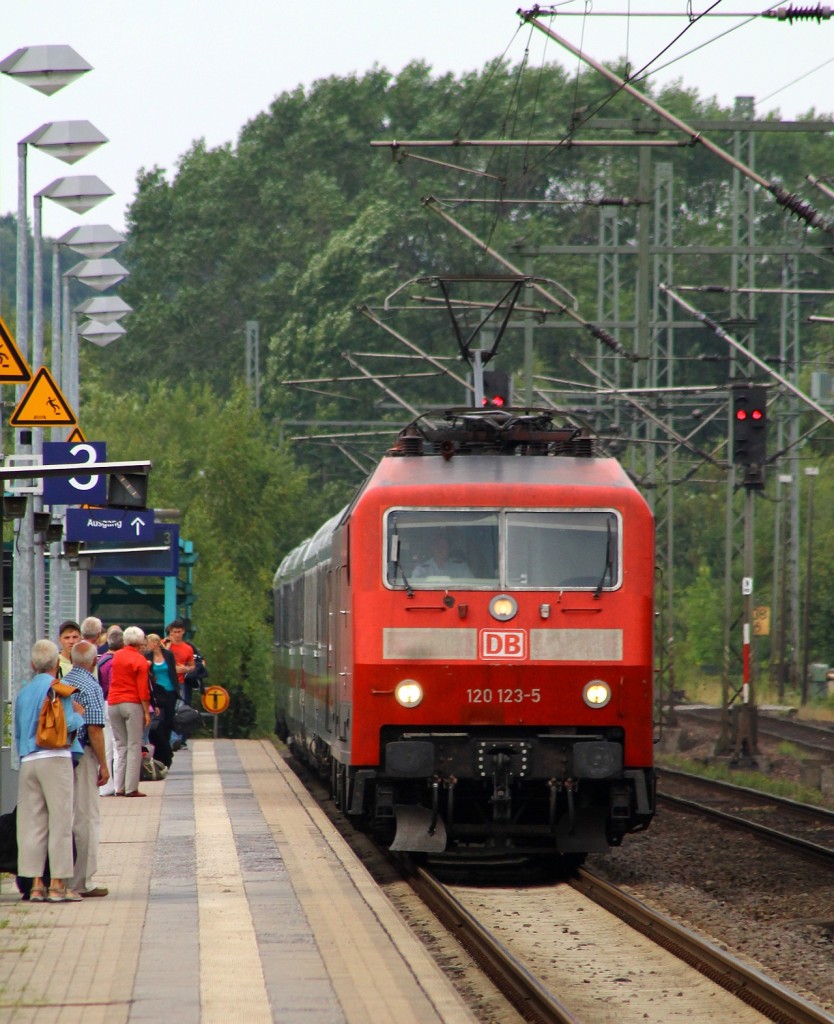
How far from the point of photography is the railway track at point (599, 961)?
1003 cm

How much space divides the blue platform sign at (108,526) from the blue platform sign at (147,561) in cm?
544

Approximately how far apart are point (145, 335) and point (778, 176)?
2288 cm

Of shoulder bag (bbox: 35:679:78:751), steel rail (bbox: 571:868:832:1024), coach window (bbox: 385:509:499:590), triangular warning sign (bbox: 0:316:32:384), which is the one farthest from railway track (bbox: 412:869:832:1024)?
triangular warning sign (bbox: 0:316:32:384)

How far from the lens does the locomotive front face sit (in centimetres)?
1465

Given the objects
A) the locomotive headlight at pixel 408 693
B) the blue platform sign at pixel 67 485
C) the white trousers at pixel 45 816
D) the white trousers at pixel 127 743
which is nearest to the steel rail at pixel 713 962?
the locomotive headlight at pixel 408 693

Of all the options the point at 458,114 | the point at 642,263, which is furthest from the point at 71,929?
the point at 458,114

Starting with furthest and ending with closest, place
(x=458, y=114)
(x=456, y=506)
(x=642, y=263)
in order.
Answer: (x=458, y=114) → (x=642, y=263) → (x=456, y=506)

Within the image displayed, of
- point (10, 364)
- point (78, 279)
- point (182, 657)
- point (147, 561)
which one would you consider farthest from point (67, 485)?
point (147, 561)

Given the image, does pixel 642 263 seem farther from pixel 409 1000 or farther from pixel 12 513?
pixel 409 1000

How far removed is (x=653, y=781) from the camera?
49.2 ft

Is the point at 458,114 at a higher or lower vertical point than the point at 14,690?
higher

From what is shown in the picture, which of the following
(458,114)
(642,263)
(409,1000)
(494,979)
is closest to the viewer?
(409,1000)

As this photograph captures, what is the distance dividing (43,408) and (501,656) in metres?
4.40

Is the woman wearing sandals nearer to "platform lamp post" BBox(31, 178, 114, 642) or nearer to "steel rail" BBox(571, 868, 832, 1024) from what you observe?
"steel rail" BBox(571, 868, 832, 1024)
